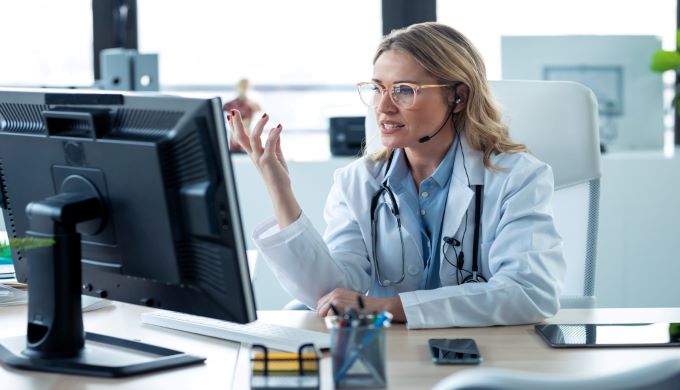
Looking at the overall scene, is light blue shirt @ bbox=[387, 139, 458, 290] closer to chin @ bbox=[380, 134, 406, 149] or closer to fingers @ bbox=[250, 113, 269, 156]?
chin @ bbox=[380, 134, 406, 149]

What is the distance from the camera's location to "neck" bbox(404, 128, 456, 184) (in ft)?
7.38

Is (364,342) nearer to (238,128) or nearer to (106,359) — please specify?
(106,359)

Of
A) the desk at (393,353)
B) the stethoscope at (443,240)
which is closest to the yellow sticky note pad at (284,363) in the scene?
the desk at (393,353)

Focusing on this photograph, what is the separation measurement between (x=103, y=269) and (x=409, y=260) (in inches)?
32.1

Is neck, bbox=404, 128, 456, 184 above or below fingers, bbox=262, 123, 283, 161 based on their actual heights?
below

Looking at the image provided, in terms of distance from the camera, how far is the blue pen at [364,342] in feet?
4.56

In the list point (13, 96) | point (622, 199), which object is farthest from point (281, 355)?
point (622, 199)

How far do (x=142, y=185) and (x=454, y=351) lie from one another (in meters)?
0.57

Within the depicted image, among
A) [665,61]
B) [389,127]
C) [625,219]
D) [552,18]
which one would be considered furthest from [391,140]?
[552,18]

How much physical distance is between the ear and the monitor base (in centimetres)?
96

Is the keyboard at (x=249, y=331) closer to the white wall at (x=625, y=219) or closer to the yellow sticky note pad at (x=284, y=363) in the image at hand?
the yellow sticky note pad at (x=284, y=363)

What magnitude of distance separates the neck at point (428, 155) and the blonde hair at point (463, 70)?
4 centimetres

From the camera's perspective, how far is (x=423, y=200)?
2240mm

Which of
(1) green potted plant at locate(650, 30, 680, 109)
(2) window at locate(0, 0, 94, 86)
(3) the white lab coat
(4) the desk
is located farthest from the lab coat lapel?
(2) window at locate(0, 0, 94, 86)
